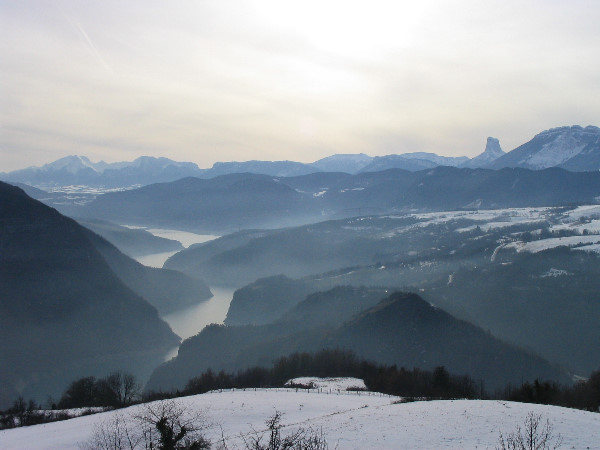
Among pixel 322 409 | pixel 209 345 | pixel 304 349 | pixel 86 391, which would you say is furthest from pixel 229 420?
pixel 209 345

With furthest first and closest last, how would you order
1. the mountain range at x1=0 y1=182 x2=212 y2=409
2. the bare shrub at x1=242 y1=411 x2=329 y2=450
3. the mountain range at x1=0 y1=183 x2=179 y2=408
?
1. the mountain range at x1=0 y1=183 x2=179 y2=408
2. the mountain range at x1=0 y1=182 x2=212 y2=409
3. the bare shrub at x1=242 y1=411 x2=329 y2=450

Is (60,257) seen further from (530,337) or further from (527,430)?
(527,430)

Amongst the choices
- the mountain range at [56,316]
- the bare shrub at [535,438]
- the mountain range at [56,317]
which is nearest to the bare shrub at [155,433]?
the bare shrub at [535,438]

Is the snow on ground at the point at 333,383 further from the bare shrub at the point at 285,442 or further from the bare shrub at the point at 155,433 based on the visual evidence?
the bare shrub at the point at 285,442

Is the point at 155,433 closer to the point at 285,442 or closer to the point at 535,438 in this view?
the point at 285,442

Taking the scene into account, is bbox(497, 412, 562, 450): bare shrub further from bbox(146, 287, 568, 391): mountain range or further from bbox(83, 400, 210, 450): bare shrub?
bbox(146, 287, 568, 391): mountain range

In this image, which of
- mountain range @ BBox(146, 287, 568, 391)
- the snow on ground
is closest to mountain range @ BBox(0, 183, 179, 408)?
mountain range @ BBox(146, 287, 568, 391)
